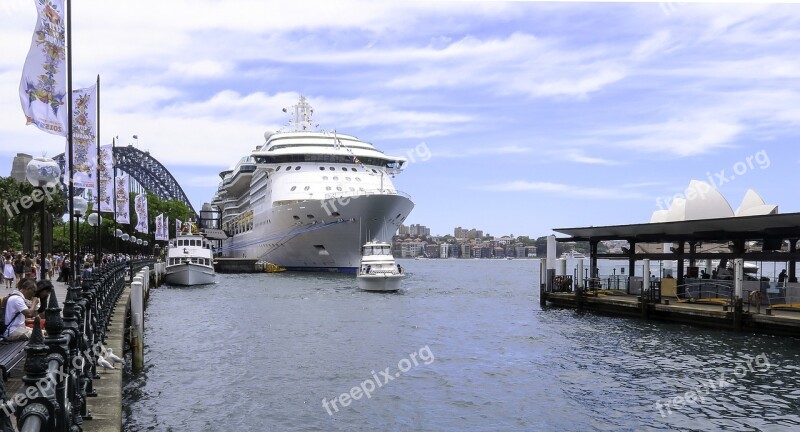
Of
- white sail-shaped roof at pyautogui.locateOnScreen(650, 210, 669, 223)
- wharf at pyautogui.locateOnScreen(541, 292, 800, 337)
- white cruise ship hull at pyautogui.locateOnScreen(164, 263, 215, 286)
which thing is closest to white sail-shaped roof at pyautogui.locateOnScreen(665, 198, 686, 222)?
white sail-shaped roof at pyautogui.locateOnScreen(650, 210, 669, 223)

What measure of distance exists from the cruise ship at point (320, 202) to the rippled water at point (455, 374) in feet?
97.4

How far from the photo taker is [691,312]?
29.2m

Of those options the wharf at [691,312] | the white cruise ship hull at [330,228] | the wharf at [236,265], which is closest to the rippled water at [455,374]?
the wharf at [691,312]

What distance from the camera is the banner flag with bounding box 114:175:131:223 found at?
1446 inches

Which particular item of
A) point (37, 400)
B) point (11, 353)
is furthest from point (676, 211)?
point (37, 400)

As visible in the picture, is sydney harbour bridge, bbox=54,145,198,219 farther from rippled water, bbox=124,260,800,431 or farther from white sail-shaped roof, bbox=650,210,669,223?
rippled water, bbox=124,260,800,431

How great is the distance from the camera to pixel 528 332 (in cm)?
3067

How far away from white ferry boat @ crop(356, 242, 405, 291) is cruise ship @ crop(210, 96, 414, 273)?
12079 millimetres

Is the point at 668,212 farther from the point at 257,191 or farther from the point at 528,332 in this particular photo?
the point at 257,191

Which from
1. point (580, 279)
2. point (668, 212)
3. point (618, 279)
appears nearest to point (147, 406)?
point (580, 279)

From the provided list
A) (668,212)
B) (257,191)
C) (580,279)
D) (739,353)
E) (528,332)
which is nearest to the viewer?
(739,353)

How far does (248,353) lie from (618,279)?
24.3m

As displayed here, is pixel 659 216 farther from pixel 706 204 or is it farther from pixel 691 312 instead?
pixel 691 312

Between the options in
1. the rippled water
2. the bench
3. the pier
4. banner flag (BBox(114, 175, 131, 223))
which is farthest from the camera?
banner flag (BBox(114, 175, 131, 223))
